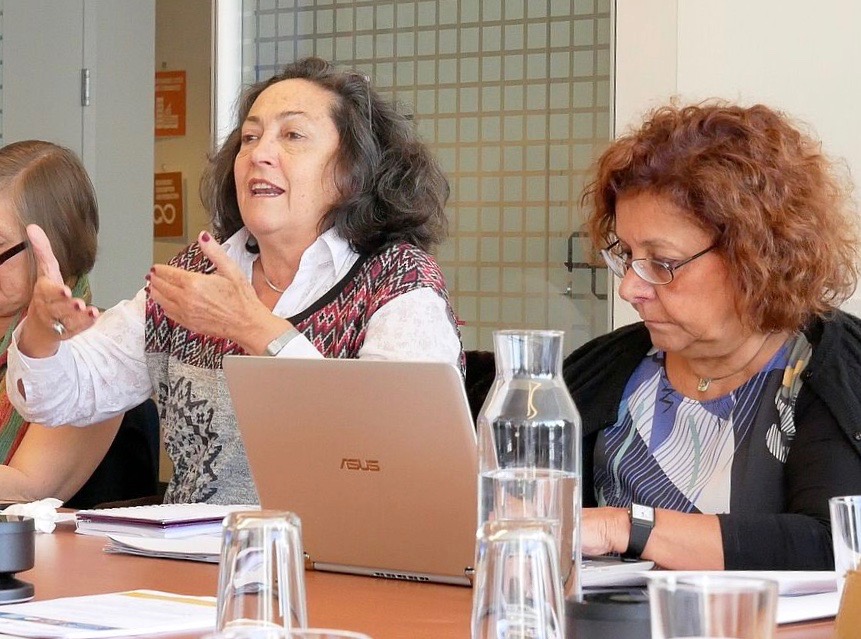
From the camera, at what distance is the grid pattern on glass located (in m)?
2.91

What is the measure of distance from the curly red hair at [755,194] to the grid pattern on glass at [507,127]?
3.59 feet

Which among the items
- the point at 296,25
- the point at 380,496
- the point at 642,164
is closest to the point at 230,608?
the point at 380,496

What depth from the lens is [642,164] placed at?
176 cm

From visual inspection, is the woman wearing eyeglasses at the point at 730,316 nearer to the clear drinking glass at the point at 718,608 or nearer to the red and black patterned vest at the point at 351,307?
the red and black patterned vest at the point at 351,307

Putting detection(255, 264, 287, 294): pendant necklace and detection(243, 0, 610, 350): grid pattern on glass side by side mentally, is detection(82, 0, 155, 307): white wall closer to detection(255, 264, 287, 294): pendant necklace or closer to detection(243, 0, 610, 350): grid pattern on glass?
detection(243, 0, 610, 350): grid pattern on glass

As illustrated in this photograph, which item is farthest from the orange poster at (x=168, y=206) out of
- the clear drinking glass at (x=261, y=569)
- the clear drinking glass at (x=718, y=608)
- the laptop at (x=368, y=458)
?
the clear drinking glass at (x=718, y=608)

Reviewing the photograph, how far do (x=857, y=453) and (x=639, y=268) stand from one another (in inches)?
15.4

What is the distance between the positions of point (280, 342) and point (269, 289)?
0.36 m

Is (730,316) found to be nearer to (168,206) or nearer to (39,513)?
(39,513)

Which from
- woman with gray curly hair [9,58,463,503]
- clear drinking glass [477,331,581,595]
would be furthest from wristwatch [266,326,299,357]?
clear drinking glass [477,331,581,595]

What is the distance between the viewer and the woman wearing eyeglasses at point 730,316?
5.49 feet

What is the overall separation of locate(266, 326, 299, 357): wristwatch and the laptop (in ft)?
1.75

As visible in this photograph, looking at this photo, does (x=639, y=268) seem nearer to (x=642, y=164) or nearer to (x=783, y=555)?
(x=642, y=164)

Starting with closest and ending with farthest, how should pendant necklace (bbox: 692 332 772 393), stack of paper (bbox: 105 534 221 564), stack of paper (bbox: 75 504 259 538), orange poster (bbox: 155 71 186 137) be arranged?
1. stack of paper (bbox: 105 534 221 564)
2. stack of paper (bbox: 75 504 259 538)
3. pendant necklace (bbox: 692 332 772 393)
4. orange poster (bbox: 155 71 186 137)
